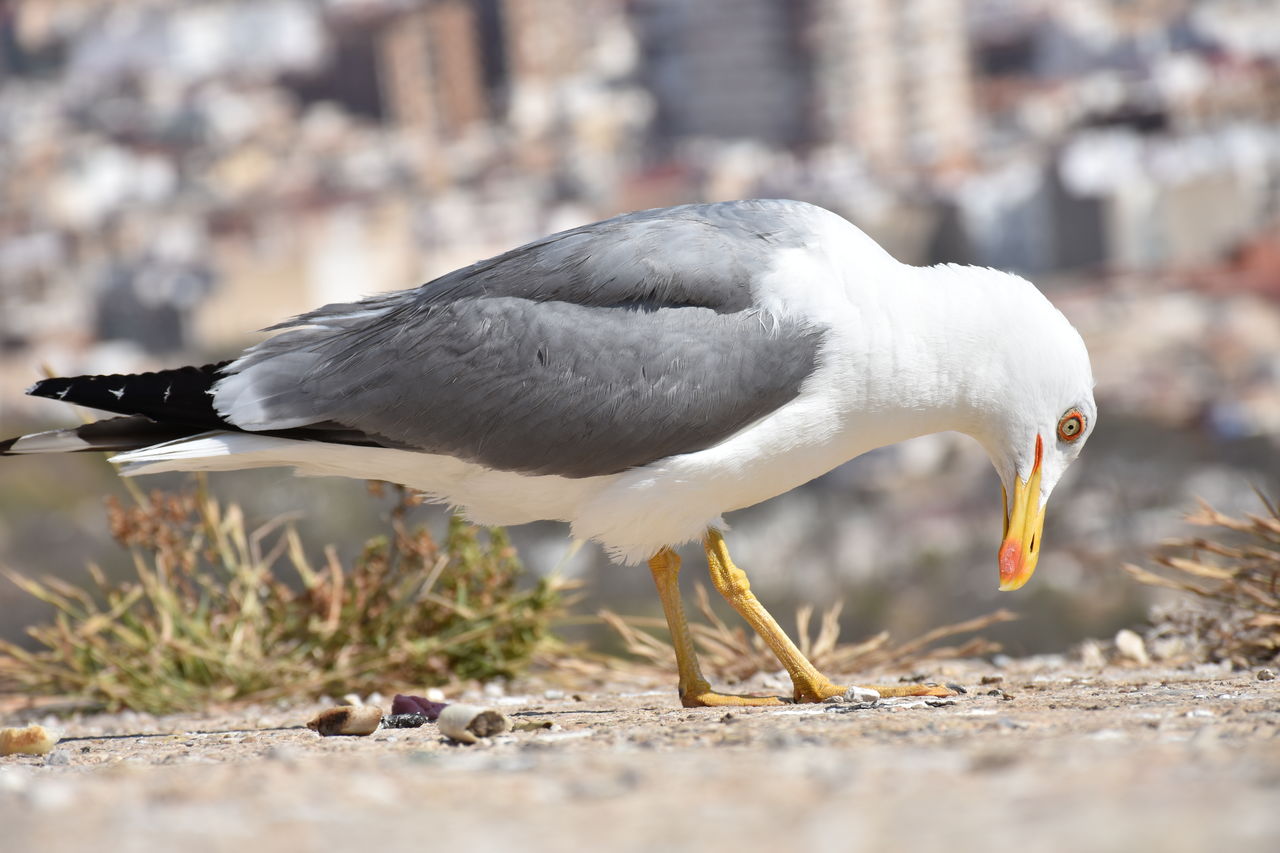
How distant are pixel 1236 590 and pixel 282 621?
7.05ft

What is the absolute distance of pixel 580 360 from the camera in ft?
9.09

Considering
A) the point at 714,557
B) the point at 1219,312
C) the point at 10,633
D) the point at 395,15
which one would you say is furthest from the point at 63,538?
the point at 395,15

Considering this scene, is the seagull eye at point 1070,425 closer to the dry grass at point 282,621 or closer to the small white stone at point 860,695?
the small white stone at point 860,695

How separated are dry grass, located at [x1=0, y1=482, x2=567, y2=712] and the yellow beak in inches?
46.6

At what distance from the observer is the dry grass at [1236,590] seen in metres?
3.28

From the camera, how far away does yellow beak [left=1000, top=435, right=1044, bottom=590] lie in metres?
2.92

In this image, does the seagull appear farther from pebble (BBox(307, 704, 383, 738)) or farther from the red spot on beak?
pebble (BBox(307, 704, 383, 738))

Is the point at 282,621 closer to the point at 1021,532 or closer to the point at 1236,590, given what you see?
the point at 1021,532

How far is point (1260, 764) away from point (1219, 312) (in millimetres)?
41902

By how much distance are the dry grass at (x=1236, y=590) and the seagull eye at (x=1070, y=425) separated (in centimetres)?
55

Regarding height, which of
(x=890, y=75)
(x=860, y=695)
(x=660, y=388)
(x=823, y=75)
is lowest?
(x=860, y=695)

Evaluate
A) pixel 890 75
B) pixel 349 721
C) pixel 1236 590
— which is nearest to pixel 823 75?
Result: pixel 890 75

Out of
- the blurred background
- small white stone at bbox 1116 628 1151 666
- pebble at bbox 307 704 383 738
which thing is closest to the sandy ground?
pebble at bbox 307 704 383 738

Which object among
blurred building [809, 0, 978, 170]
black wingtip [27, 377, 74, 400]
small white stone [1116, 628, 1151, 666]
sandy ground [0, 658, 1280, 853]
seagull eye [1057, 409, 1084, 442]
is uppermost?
blurred building [809, 0, 978, 170]
